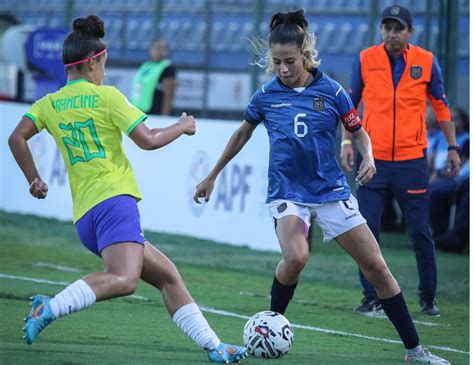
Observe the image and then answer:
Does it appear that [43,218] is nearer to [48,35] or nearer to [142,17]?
[48,35]

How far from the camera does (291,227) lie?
709 centimetres

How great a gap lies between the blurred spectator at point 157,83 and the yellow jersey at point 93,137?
10459mm

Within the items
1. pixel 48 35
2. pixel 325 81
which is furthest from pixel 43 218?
pixel 325 81

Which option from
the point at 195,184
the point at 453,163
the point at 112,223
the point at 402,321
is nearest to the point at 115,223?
the point at 112,223

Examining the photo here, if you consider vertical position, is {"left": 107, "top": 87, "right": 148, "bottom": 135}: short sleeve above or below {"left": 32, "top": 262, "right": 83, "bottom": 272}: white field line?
above

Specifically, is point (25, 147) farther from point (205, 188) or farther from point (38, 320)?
point (205, 188)

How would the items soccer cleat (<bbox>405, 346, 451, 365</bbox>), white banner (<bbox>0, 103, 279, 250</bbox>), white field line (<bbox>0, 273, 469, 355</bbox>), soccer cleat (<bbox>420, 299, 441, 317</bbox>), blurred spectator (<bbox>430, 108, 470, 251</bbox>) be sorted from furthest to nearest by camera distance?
blurred spectator (<bbox>430, 108, 470, 251</bbox>)
white banner (<bbox>0, 103, 279, 250</bbox>)
soccer cleat (<bbox>420, 299, 441, 317</bbox>)
white field line (<bbox>0, 273, 469, 355</bbox>)
soccer cleat (<bbox>405, 346, 451, 365</bbox>)

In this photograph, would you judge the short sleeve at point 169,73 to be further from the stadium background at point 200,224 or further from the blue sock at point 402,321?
the blue sock at point 402,321

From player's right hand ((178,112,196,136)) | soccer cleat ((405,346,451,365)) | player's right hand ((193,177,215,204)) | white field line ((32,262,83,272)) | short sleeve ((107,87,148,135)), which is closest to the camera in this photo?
short sleeve ((107,87,148,135))

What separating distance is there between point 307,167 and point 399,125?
2492 mm

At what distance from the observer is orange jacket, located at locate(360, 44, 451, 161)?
9492 millimetres

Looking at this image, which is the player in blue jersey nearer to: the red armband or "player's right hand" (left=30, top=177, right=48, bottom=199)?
the red armband

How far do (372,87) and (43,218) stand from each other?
810 centimetres

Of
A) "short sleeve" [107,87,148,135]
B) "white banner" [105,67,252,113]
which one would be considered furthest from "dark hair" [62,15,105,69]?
"white banner" [105,67,252,113]
